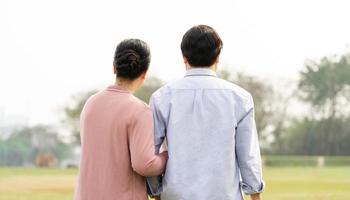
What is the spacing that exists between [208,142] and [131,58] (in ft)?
1.41

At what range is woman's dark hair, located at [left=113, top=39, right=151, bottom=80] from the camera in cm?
335

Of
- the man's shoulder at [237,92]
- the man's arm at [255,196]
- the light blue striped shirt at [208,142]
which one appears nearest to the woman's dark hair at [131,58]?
the light blue striped shirt at [208,142]

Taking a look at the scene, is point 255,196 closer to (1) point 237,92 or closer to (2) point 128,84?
(1) point 237,92

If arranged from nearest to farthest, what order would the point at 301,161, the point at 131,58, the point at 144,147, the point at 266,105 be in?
the point at 144,147 < the point at 131,58 < the point at 301,161 < the point at 266,105

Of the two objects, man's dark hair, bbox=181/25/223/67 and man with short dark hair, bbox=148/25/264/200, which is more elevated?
man's dark hair, bbox=181/25/223/67

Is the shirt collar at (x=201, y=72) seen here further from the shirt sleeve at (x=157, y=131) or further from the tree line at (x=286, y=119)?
the tree line at (x=286, y=119)

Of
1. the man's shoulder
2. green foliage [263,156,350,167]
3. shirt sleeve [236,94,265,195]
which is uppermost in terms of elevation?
the man's shoulder

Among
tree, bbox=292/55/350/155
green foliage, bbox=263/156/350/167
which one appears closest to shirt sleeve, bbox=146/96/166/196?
green foliage, bbox=263/156/350/167

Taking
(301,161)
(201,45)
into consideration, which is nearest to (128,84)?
(201,45)

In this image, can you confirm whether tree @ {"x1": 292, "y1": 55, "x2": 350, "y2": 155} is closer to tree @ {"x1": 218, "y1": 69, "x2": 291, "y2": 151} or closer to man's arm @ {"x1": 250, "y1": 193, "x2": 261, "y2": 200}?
tree @ {"x1": 218, "y1": 69, "x2": 291, "y2": 151}

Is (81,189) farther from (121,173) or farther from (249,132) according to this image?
(249,132)

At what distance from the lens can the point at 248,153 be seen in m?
3.26

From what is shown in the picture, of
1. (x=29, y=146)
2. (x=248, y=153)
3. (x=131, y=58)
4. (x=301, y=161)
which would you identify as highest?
(x=131, y=58)

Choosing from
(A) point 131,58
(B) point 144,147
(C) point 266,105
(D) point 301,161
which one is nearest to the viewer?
(B) point 144,147
